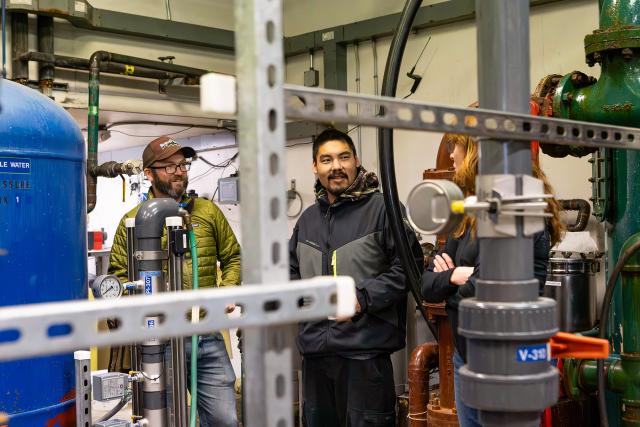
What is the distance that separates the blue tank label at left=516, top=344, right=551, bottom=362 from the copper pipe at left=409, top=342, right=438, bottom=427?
1764 millimetres

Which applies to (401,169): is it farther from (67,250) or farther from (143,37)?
(67,250)

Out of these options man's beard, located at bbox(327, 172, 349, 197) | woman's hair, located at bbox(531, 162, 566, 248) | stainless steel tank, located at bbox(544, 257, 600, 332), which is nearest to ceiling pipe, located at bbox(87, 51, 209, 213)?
man's beard, located at bbox(327, 172, 349, 197)

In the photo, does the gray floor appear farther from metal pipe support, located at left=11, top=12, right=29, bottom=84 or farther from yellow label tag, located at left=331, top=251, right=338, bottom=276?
yellow label tag, located at left=331, top=251, right=338, bottom=276

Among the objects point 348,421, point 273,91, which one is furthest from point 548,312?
point 348,421

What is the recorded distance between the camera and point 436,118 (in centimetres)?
119

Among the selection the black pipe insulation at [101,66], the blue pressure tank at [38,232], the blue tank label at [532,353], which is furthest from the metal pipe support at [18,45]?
the blue tank label at [532,353]

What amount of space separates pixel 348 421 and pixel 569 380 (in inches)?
31.0

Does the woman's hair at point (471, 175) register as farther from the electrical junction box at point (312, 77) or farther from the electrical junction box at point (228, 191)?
the electrical junction box at point (228, 191)

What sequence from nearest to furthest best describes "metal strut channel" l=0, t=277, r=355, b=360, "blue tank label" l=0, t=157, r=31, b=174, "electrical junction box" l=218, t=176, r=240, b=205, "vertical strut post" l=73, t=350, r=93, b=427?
1. "metal strut channel" l=0, t=277, r=355, b=360
2. "blue tank label" l=0, t=157, r=31, b=174
3. "vertical strut post" l=73, t=350, r=93, b=427
4. "electrical junction box" l=218, t=176, r=240, b=205

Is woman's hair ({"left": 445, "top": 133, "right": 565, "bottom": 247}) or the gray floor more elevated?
woman's hair ({"left": 445, "top": 133, "right": 565, "bottom": 247})

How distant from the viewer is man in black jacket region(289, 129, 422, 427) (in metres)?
2.60

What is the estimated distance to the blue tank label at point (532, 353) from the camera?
127cm

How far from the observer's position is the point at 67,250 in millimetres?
2109

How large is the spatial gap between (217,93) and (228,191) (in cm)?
492
